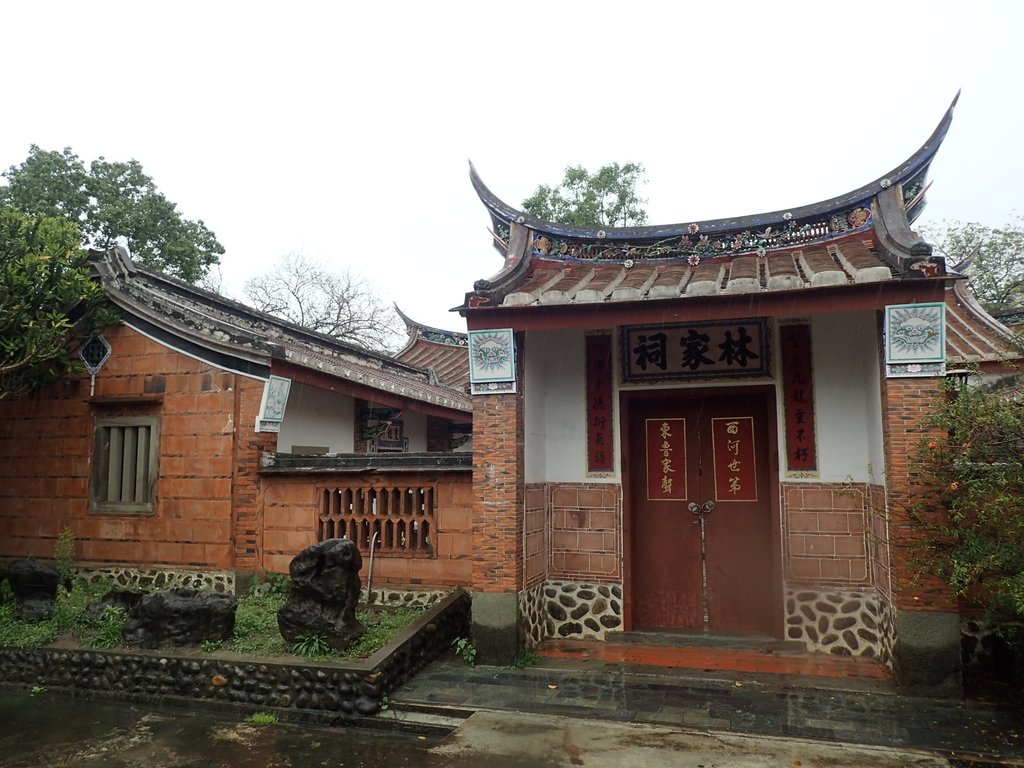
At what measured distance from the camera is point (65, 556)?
7.56 m

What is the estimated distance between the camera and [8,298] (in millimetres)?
7383

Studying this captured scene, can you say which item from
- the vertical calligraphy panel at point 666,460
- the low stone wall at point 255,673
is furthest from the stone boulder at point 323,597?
the vertical calligraphy panel at point 666,460

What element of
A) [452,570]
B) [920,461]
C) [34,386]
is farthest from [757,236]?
[34,386]

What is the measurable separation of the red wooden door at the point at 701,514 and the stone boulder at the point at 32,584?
575cm

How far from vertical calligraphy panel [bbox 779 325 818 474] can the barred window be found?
6644 millimetres

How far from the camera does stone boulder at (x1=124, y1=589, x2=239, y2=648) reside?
20.4 ft

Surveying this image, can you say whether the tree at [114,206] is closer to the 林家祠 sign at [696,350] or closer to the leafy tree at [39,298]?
the leafy tree at [39,298]

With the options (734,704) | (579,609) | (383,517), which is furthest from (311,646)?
(734,704)

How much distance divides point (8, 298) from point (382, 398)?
4.23m

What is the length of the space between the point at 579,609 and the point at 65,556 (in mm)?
5357

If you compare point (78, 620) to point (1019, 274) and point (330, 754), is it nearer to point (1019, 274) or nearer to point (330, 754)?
point (330, 754)

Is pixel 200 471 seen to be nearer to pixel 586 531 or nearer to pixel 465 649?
pixel 465 649

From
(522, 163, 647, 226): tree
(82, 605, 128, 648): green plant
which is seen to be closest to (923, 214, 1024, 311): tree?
(522, 163, 647, 226): tree

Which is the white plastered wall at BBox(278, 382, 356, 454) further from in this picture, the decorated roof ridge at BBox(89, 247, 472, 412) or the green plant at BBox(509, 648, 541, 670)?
the green plant at BBox(509, 648, 541, 670)
